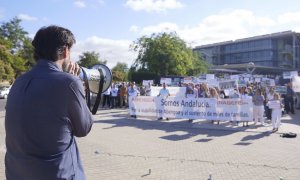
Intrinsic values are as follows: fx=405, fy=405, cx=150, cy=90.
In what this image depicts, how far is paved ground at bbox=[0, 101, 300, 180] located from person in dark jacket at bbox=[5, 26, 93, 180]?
5.48 meters

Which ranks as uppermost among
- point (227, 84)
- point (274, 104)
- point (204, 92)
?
point (227, 84)

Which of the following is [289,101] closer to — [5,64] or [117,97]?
[117,97]

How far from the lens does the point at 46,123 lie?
233cm

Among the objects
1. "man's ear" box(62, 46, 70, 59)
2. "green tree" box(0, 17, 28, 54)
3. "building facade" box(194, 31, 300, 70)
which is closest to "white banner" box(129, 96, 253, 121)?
"man's ear" box(62, 46, 70, 59)

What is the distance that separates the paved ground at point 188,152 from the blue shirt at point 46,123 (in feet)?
18.1

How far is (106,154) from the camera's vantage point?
10.2 m

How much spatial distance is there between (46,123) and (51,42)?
1.64 ft

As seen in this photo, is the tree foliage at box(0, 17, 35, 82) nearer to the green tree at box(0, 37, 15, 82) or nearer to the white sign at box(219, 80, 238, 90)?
the green tree at box(0, 37, 15, 82)

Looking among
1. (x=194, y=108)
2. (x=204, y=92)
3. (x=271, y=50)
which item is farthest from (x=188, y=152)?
(x=271, y=50)

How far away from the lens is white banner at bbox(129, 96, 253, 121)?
55.0 ft

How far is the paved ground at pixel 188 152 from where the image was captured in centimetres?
827

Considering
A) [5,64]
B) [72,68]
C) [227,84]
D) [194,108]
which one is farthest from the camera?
[5,64]

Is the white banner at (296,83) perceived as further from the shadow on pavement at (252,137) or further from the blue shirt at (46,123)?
the blue shirt at (46,123)

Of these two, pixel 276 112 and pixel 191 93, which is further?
pixel 191 93
